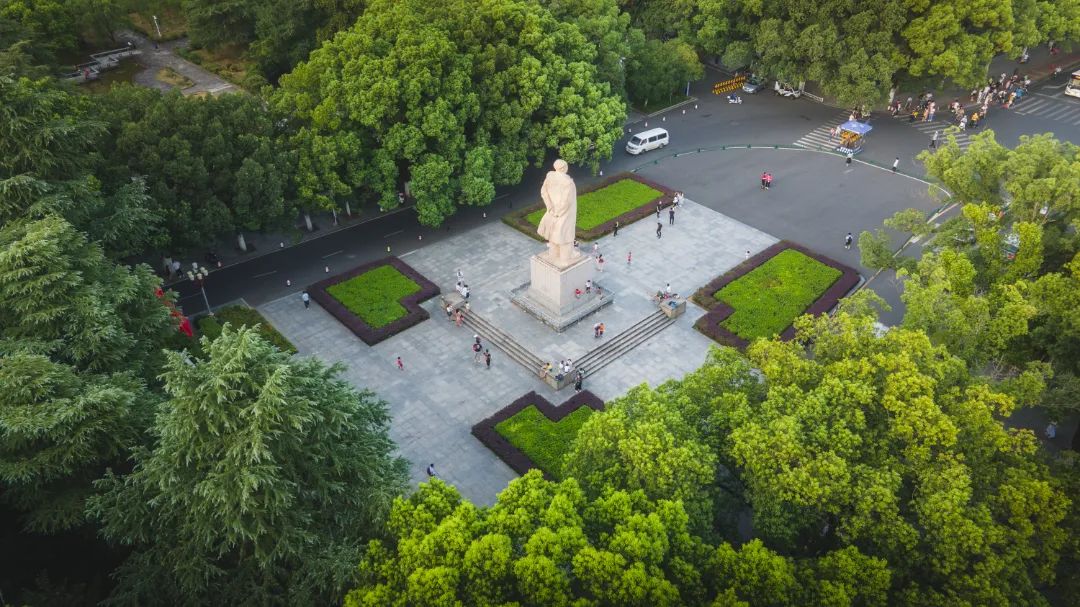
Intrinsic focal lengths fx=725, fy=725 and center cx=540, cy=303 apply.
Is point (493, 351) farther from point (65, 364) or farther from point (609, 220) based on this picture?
point (65, 364)

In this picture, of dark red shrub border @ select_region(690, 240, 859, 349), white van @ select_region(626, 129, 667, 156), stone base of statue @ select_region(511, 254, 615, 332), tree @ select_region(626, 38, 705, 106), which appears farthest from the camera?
tree @ select_region(626, 38, 705, 106)

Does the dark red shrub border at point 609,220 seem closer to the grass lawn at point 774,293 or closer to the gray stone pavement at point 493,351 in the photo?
the gray stone pavement at point 493,351

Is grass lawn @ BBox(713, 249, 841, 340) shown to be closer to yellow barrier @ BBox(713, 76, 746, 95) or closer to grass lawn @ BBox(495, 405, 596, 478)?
grass lawn @ BBox(495, 405, 596, 478)

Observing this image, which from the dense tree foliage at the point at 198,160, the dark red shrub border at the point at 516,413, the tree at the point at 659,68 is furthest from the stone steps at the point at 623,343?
the tree at the point at 659,68

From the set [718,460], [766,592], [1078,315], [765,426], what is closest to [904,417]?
[765,426]

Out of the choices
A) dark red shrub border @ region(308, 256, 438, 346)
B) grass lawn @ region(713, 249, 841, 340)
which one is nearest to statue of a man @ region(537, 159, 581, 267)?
dark red shrub border @ region(308, 256, 438, 346)

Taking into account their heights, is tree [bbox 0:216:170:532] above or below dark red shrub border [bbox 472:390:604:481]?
above

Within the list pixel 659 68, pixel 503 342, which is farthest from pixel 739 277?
pixel 659 68

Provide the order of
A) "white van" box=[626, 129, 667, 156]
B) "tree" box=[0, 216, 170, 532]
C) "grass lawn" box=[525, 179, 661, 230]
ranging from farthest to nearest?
"white van" box=[626, 129, 667, 156] → "grass lawn" box=[525, 179, 661, 230] → "tree" box=[0, 216, 170, 532]
